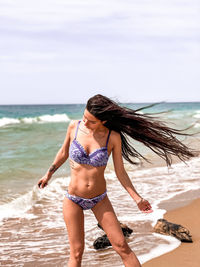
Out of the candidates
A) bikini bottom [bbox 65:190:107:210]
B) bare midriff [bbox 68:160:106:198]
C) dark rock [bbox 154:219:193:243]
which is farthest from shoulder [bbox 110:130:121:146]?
dark rock [bbox 154:219:193:243]

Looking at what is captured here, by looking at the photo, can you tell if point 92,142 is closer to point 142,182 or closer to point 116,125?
point 116,125

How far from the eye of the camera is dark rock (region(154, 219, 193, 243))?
17.3 feet

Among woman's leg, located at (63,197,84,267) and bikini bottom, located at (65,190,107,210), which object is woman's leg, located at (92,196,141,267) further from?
woman's leg, located at (63,197,84,267)

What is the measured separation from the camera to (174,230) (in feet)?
17.8

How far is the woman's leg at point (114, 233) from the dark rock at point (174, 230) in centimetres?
191

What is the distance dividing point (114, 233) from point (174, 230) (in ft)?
7.09

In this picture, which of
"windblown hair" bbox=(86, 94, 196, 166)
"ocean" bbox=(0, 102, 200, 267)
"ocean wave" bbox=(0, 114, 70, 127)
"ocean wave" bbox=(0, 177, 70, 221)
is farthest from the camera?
"ocean wave" bbox=(0, 114, 70, 127)

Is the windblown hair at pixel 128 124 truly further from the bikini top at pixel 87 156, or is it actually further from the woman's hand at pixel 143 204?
the woman's hand at pixel 143 204

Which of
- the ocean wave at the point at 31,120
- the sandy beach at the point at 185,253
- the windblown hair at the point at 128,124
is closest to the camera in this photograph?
the windblown hair at the point at 128,124

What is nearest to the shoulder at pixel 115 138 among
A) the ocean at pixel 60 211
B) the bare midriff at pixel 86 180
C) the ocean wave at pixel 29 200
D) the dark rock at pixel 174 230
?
the bare midriff at pixel 86 180

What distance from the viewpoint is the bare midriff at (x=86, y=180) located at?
11.7 ft

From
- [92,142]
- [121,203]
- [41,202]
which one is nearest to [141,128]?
[92,142]

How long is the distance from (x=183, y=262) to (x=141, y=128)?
1878mm

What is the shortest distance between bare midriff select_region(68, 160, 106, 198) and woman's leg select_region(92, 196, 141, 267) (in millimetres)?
152
